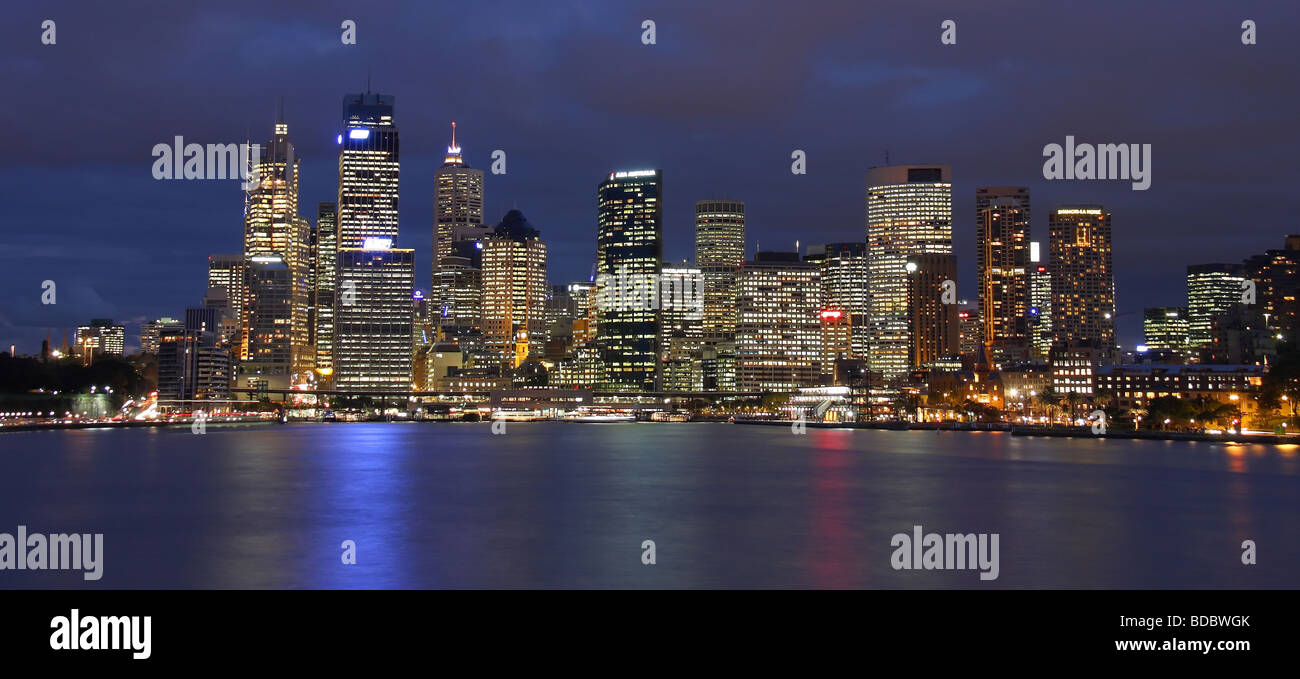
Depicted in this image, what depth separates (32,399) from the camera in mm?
161250

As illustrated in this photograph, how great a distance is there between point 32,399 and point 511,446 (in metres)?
85.5

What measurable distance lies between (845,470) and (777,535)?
41089 mm

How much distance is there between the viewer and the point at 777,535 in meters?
44.1

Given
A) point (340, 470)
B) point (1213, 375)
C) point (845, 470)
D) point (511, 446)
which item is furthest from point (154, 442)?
point (1213, 375)

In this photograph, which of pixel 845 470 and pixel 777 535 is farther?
pixel 845 470
